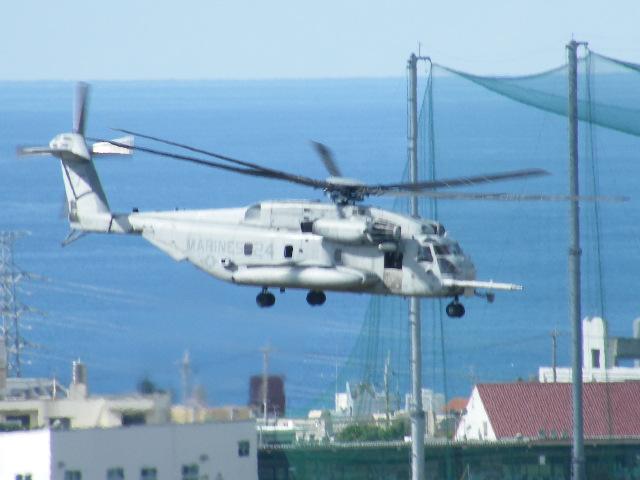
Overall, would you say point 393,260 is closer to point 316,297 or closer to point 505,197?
point 316,297

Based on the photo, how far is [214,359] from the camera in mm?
58688

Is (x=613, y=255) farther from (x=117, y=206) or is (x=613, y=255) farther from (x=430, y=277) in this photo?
(x=117, y=206)

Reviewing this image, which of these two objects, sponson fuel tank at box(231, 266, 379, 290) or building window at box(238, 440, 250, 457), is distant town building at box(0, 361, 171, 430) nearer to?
building window at box(238, 440, 250, 457)

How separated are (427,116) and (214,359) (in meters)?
13.8

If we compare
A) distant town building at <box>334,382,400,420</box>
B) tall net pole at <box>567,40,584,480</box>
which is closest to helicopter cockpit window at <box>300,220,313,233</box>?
tall net pole at <box>567,40,584,480</box>

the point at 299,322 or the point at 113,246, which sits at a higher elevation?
the point at 113,246

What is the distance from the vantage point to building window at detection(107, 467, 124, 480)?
49.3 meters

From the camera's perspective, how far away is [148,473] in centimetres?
4981

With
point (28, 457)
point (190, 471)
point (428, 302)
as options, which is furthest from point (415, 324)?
point (28, 457)

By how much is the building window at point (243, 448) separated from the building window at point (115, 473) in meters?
3.49

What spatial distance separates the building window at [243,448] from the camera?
171 ft

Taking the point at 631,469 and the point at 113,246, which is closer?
the point at 631,469

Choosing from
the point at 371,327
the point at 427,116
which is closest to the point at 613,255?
the point at 371,327

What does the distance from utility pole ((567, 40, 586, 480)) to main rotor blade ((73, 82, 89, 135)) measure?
9.63 metres
